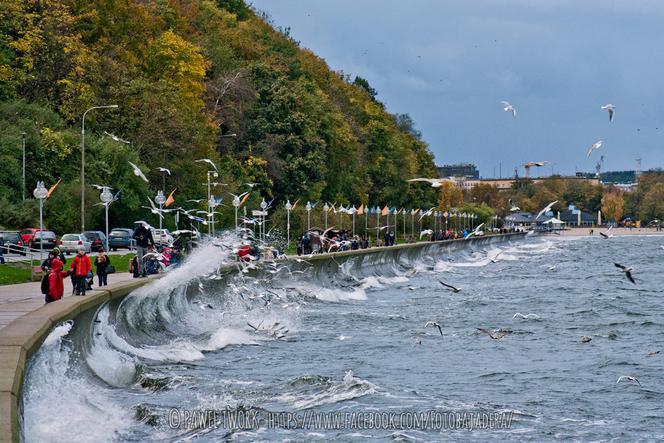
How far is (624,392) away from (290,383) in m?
6.41

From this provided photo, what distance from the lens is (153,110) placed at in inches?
2948

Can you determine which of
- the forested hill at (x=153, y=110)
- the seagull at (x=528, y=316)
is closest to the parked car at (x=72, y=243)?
the forested hill at (x=153, y=110)

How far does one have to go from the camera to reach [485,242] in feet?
456

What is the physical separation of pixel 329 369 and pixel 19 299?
815 cm

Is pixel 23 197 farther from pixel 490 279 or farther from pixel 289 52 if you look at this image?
pixel 289 52

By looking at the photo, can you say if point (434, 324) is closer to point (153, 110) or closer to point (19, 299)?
point (19, 299)

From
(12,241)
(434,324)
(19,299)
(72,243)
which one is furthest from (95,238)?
(19,299)

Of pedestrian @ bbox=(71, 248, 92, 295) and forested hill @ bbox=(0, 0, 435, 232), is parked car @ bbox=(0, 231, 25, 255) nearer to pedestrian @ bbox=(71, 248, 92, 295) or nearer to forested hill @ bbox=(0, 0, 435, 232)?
forested hill @ bbox=(0, 0, 435, 232)

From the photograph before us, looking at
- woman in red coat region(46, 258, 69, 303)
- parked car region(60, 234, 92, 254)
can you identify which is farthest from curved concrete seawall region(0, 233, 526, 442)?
parked car region(60, 234, 92, 254)

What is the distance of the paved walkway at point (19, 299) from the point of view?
940 inches

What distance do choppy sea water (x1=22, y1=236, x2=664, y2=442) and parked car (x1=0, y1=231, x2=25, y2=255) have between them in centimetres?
1123

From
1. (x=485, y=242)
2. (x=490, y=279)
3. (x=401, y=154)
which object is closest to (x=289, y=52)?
(x=401, y=154)

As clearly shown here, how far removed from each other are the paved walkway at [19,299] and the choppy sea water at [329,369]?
146cm

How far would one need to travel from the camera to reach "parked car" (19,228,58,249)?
54.1 metres
